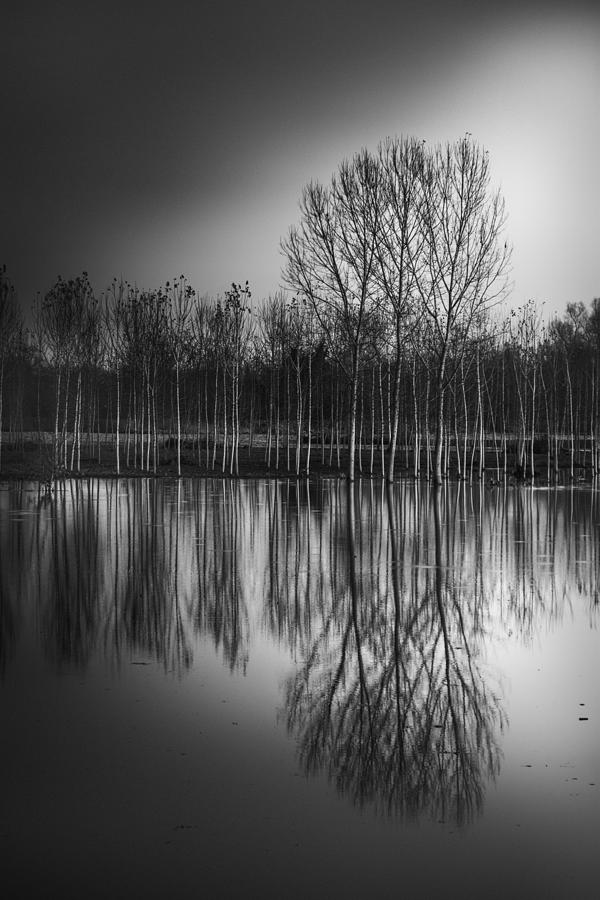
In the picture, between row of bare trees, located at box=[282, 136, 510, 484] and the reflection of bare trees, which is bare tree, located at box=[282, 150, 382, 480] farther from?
the reflection of bare trees

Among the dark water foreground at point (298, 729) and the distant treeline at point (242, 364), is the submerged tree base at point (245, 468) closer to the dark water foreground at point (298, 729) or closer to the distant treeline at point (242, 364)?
the distant treeline at point (242, 364)

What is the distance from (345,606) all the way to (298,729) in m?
3.87

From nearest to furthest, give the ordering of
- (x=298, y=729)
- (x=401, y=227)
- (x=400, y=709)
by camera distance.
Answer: (x=298, y=729)
(x=400, y=709)
(x=401, y=227)

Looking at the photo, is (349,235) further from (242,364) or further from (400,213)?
(242,364)

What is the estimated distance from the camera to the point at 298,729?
16.5 feet

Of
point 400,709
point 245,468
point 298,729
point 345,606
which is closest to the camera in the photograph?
point 298,729

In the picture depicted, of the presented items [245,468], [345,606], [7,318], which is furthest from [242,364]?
[345,606]

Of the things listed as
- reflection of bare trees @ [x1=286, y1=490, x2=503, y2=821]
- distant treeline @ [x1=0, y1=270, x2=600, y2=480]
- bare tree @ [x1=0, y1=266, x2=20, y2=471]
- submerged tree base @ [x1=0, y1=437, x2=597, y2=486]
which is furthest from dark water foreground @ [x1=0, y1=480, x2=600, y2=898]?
bare tree @ [x1=0, y1=266, x2=20, y2=471]

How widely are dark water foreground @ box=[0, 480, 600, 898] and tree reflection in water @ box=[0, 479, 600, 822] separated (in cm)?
3

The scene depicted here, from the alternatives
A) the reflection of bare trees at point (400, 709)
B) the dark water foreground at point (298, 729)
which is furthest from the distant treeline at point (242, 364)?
the reflection of bare trees at point (400, 709)

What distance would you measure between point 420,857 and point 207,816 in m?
0.99

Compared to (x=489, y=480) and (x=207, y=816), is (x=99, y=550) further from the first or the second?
(x=489, y=480)

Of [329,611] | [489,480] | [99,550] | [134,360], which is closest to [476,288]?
[489,480]

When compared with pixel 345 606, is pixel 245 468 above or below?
below
